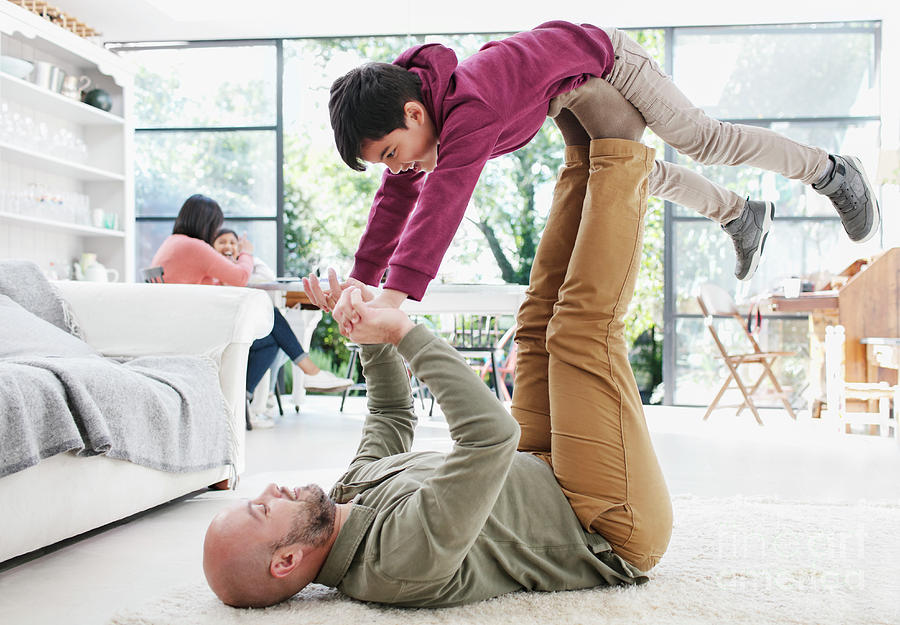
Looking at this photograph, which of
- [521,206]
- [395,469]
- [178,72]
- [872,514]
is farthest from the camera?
[521,206]

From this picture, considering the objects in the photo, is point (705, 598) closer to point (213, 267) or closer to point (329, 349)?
point (213, 267)

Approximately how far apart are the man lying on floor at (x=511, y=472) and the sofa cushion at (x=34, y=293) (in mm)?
1513

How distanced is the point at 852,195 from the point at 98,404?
2097 millimetres

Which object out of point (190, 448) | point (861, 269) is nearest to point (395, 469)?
point (190, 448)

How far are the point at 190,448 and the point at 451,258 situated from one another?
5.30m

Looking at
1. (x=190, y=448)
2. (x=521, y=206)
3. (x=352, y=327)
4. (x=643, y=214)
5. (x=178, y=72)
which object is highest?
(x=178, y=72)

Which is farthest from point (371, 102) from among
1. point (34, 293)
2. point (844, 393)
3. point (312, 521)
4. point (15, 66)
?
point (15, 66)

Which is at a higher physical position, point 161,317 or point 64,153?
point 64,153

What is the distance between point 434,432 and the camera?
4.27 meters

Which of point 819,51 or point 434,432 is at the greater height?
point 819,51

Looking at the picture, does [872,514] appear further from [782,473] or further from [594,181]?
[594,181]

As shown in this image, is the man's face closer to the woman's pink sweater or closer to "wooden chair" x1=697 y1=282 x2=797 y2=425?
the woman's pink sweater

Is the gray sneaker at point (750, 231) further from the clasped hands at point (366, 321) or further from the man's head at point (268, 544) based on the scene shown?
the man's head at point (268, 544)

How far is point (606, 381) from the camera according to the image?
1528 mm
